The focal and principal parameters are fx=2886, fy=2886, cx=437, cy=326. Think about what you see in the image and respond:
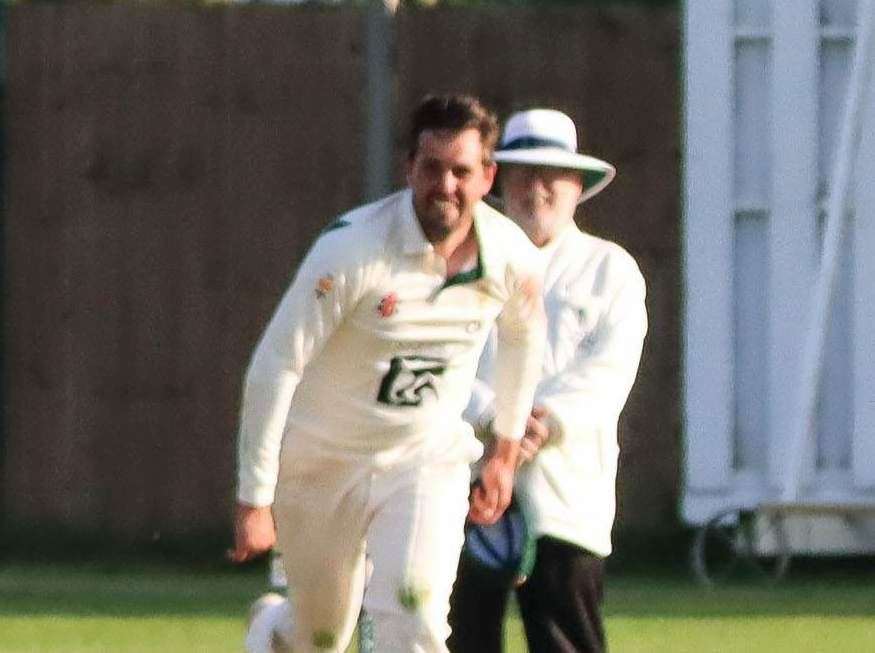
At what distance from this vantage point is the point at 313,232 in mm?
14109

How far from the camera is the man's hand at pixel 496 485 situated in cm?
734

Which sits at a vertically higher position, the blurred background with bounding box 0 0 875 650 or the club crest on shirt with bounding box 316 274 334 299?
the club crest on shirt with bounding box 316 274 334 299

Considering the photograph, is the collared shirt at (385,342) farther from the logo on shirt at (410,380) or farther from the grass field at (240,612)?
the grass field at (240,612)

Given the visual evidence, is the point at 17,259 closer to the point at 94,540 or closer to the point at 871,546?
the point at 94,540

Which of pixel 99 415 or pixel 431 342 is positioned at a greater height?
pixel 431 342

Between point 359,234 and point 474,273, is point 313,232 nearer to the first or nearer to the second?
point 474,273

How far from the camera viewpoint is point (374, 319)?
700 centimetres

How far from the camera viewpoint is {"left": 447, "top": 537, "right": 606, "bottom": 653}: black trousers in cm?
754

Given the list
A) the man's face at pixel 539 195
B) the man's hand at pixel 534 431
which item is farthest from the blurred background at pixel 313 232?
the man's hand at pixel 534 431

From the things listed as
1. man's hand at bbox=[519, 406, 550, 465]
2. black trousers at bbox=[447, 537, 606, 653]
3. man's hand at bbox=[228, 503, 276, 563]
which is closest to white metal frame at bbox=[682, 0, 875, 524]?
black trousers at bbox=[447, 537, 606, 653]

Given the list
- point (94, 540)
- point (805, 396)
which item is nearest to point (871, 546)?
point (805, 396)

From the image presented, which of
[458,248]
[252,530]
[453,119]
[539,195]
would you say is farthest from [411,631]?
[539,195]

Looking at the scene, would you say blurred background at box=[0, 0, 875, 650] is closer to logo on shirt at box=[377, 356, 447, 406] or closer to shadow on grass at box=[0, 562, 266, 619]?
shadow on grass at box=[0, 562, 266, 619]

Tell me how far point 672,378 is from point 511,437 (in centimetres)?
681
